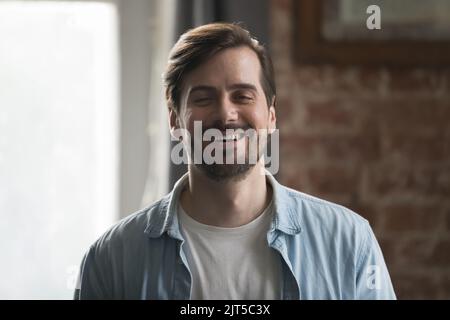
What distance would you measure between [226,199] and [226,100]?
122 mm

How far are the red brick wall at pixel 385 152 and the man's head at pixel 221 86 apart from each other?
52 cm

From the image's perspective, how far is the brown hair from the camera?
2.63ft

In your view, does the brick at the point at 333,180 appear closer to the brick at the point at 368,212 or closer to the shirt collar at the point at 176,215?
the brick at the point at 368,212

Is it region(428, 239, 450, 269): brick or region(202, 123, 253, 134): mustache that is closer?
region(202, 123, 253, 134): mustache

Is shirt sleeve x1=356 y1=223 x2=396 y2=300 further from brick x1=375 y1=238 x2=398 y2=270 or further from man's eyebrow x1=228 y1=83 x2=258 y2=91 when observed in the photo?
brick x1=375 y1=238 x2=398 y2=270

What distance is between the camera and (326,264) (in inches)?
32.0

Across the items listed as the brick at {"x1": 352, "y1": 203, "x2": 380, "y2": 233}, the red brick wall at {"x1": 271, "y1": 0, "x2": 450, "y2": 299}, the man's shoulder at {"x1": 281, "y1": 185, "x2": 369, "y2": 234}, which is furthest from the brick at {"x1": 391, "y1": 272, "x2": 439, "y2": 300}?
the man's shoulder at {"x1": 281, "y1": 185, "x2": 369, "y2": 234}

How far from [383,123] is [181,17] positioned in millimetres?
469

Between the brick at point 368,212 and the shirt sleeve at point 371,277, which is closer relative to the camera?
the shirt sleeve at point 371,277

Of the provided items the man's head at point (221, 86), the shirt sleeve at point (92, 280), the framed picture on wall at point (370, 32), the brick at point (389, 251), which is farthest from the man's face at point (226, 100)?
the brick at point (389, 251)

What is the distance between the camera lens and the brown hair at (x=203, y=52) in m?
0.80

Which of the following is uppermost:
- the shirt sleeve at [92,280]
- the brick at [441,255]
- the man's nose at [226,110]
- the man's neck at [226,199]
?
the man's nose at [226,110]

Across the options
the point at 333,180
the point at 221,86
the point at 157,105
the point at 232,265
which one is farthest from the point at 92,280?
the point at 333,180

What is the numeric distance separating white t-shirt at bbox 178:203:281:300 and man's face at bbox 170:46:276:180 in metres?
0.07
